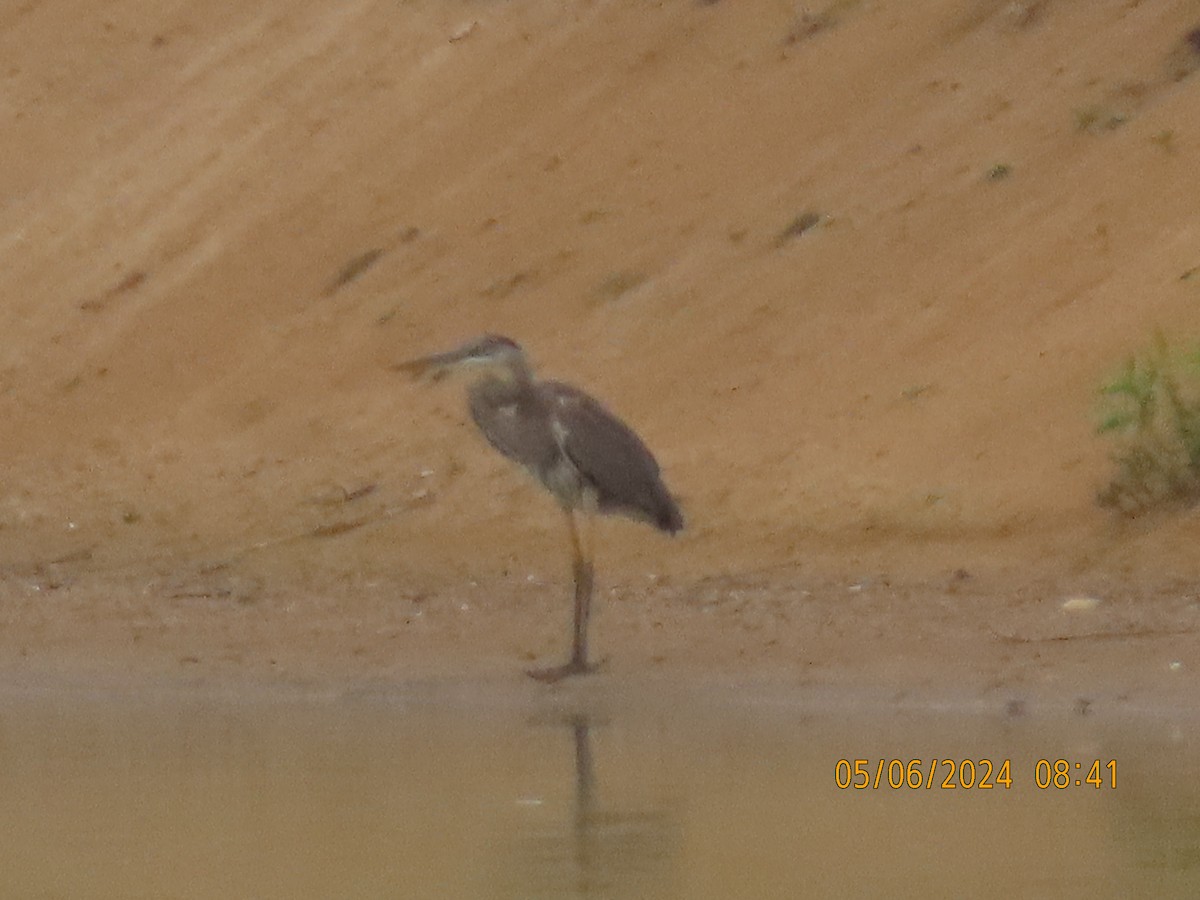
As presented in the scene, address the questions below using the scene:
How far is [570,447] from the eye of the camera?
36.6 ft

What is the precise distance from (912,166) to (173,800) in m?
8.92

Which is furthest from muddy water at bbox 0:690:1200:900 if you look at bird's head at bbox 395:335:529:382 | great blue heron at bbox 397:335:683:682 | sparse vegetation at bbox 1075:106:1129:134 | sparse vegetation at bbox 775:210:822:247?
sparse vegetation at bbox 1075:106:1129:134

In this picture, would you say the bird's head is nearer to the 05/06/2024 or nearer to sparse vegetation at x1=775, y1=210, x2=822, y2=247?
the 05/06/2024

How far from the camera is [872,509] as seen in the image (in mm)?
13180

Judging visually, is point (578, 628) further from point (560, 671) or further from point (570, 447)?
point (570, 447)

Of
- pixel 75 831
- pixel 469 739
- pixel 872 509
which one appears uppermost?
pixel 75 831

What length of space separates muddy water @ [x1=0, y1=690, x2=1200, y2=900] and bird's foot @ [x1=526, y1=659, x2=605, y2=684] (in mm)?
228

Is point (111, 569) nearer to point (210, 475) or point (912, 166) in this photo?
point (210, 475)

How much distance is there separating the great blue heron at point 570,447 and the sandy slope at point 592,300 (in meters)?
0.56

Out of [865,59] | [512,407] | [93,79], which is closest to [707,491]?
[512,407]

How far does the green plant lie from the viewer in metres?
12.4

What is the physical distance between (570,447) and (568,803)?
262 cm

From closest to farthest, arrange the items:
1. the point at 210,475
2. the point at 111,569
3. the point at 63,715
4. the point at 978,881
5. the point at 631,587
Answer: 1. the point at 978,881
2. the point at 63,715
3. the point at 631,587
4. the point at 111,569
5. the point at 210,475

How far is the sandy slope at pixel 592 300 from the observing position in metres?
12.8
